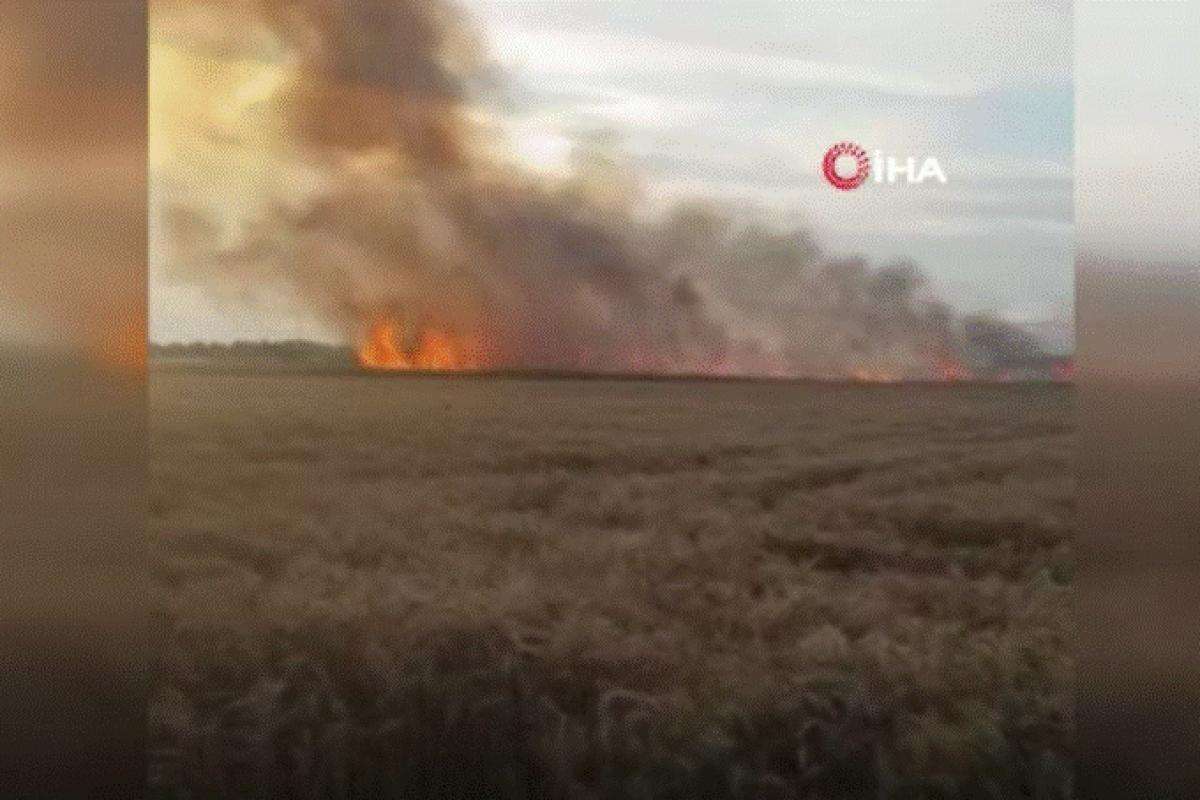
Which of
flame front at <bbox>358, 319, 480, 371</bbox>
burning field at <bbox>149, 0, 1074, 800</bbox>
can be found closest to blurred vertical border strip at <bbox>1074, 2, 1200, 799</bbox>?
burning field at <bbox>149, 0, 1074, 800</bbox>

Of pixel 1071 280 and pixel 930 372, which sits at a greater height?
pixel 1071 280

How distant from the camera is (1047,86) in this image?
3318 millimetres

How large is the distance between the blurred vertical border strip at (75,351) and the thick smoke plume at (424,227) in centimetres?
12

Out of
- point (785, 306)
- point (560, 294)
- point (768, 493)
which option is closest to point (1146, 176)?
point (785, 306)

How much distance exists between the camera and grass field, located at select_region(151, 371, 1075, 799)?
324 cm

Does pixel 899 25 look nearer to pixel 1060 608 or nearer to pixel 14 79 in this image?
pixel 1060 608

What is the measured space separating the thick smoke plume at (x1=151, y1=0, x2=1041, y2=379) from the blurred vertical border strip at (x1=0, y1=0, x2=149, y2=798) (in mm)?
119

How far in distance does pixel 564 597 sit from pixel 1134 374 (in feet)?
4.43

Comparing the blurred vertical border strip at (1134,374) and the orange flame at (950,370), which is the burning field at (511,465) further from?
the blurred vertical border strip at (1134,374)

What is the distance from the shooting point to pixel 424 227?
10.6 ft

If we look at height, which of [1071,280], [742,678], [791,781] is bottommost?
[791,781]

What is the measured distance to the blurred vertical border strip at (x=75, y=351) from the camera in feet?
10.5

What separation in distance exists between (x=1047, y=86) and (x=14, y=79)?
7.27 ft

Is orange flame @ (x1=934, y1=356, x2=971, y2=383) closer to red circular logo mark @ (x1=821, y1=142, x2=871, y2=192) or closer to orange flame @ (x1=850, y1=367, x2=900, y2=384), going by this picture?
orange flame @ (x1=850, y1=367, x2=900, y2=384)
